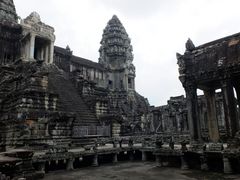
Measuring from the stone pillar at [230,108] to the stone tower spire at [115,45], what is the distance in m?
39.8

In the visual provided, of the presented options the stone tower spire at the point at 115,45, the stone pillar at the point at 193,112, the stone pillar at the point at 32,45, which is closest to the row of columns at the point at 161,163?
the stone pillar at the point at 193,112

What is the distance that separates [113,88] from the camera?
51750 millimetres

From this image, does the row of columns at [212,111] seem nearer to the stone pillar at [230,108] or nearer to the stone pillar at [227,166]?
the stone pillar at [230,108]

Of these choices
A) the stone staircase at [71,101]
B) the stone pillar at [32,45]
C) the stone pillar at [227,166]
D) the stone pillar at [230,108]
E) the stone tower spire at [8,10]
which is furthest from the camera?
the stone tower spire at [8,10]

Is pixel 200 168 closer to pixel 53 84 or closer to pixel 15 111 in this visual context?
pixel 15 111

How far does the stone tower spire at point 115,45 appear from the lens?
181 ft

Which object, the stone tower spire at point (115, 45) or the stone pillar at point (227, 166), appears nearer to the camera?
the stone pillar at point (227, 166)

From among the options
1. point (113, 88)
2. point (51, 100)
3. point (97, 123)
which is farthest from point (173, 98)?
point (51, 100)

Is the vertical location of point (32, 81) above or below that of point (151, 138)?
above

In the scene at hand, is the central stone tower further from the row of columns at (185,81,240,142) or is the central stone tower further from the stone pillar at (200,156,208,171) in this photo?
the stone pillar at (200,156,208,171)

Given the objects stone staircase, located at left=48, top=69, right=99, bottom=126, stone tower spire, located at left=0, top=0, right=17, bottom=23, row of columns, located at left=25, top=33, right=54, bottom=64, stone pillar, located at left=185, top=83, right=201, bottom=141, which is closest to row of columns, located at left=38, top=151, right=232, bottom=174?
stone pillar, located at left=185, top=83, right=201, bottom=141

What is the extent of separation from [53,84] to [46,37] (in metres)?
9.87

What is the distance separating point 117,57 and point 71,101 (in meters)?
31.2

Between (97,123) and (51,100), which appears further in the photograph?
(97,123)
